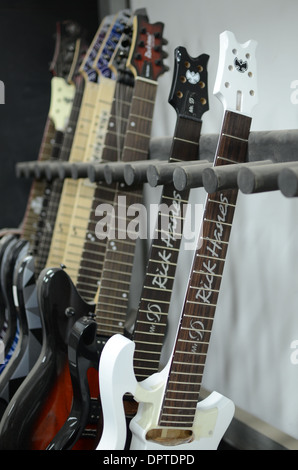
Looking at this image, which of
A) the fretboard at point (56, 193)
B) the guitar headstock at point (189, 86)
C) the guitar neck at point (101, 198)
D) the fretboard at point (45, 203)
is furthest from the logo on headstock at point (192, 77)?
the fretboard at point (45, 203)

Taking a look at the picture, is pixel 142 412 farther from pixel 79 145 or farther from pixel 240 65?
pixel 79 145

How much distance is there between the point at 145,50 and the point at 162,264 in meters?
0.49

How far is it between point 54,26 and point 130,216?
1.04 meters

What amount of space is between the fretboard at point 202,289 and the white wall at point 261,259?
0.29 m

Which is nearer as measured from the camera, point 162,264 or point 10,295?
point 162,264

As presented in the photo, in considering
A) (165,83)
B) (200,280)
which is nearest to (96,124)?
(165,83)

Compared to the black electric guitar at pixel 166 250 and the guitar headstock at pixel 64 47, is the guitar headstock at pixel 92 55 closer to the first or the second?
the guitar headstock at pixel 64 47

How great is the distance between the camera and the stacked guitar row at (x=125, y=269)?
1097 mm

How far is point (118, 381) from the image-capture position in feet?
3.46

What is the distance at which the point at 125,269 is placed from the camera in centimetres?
144

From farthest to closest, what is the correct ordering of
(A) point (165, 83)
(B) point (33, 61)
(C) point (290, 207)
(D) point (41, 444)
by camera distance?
(B) point (33, 61) → (A) point (165, 83) → (C) point (290, 207) → (D) point (41, 444)

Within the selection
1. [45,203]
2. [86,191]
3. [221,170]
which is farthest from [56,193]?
[221,170]

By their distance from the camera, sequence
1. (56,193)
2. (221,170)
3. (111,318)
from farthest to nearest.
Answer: (56,193), (111,318), (221,170)

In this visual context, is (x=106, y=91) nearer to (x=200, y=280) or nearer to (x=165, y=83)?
(x=165, y=83)
